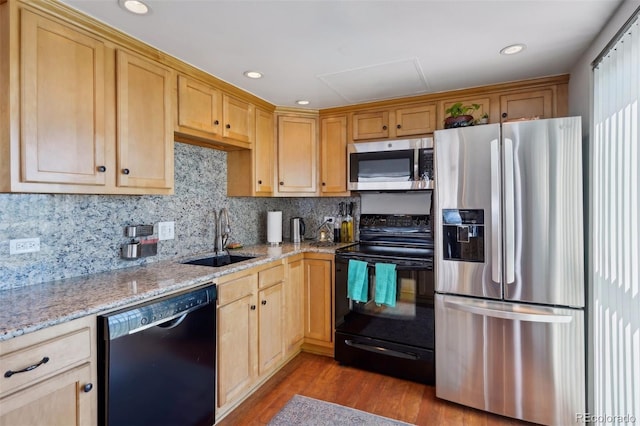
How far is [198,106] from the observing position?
2242 mm

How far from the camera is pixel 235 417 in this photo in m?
2.06

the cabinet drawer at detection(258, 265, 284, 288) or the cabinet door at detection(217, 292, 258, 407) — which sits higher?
the cabinet drawer at detection(258, 265, 284, 288)

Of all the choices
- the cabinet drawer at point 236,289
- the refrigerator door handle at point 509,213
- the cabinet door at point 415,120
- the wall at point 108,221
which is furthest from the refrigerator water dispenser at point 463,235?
the wall at point 108,221

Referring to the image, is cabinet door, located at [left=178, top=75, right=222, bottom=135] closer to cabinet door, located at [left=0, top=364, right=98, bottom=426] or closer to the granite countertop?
the granite countertop

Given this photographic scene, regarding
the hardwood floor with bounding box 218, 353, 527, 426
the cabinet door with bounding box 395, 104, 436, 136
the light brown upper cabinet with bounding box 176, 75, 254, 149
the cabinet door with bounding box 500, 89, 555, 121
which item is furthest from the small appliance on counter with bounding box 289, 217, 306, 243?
the cabinet door with bounding box 500, 89, 555, 121

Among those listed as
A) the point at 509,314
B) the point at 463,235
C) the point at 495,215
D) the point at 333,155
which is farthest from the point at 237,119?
the point at 509,314

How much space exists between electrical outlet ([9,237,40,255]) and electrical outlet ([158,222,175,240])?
71 cm

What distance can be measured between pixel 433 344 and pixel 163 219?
7.10 feet

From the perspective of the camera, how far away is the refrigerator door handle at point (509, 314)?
1.92 meters

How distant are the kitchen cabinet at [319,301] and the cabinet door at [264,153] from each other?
76 centimetres

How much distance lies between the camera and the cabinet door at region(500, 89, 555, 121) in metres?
2.41

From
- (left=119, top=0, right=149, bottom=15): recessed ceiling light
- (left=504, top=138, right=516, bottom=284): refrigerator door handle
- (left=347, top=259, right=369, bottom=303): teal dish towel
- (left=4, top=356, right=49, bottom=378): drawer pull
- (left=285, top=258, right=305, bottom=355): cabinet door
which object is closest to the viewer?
(left=4, top=356, right=49, bottom=378): drawer pull

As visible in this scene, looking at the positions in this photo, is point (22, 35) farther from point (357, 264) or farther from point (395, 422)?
point (395, 422)

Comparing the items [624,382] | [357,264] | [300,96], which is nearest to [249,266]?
[357,264]
